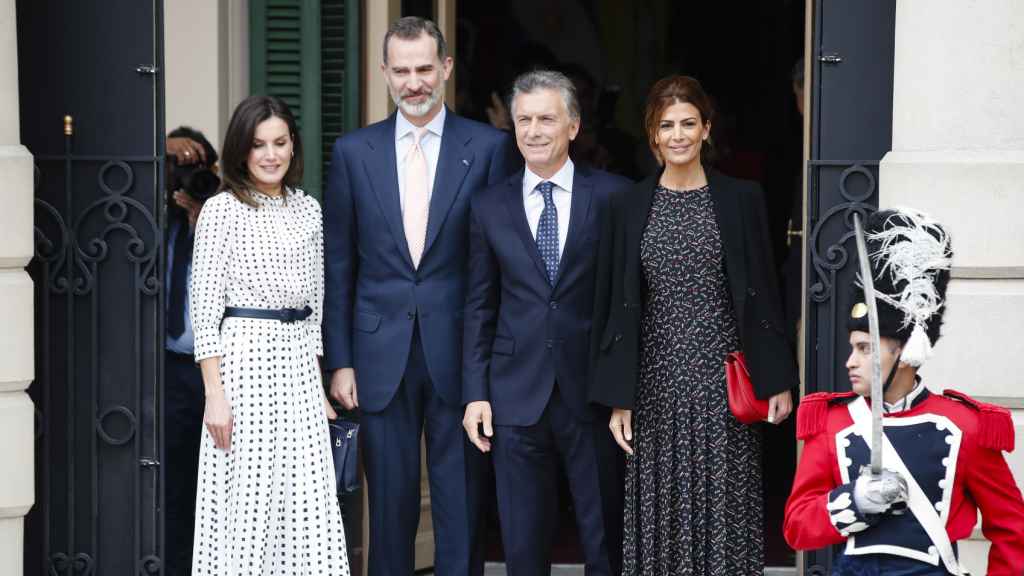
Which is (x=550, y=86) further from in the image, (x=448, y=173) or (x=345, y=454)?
(x=345, y=454)

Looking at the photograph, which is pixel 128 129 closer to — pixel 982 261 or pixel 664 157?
pixel 664 157

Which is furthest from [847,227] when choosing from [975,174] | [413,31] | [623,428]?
[413,31]

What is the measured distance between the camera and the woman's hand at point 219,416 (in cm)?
514

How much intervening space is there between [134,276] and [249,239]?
590mm

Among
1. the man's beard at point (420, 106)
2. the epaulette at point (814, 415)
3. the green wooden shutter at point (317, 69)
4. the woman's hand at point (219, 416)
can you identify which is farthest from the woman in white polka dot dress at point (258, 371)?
the epaulette at point (814, 415)

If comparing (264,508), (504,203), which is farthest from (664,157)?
(264,508)

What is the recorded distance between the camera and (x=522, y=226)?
17.2 ft

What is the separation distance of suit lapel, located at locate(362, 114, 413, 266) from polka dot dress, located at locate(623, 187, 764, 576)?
83cm

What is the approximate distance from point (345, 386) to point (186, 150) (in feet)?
5.73

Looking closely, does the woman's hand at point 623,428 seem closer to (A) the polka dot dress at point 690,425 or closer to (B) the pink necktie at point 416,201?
(A) the polka dot dress at point 690,425

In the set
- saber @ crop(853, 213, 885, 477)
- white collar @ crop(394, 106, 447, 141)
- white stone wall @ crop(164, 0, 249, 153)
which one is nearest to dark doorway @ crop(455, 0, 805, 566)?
white stone wall @ crop(164, 0, 249, 153)

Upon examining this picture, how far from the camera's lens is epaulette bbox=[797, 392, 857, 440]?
3895mm

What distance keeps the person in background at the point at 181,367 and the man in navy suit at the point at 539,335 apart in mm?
1550

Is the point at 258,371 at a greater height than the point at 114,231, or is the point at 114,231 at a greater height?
the point at 114,231
